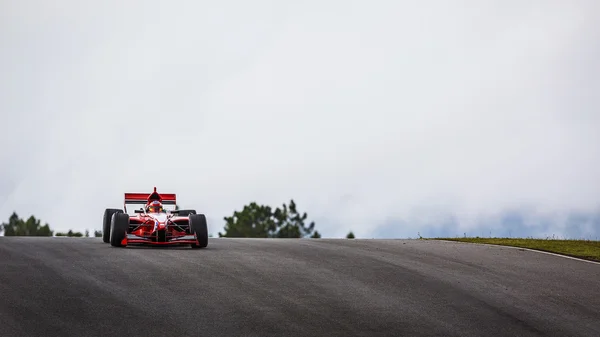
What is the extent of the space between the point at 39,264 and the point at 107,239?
19.4 feet

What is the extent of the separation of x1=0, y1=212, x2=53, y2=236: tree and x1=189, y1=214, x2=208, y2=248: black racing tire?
102438 mm

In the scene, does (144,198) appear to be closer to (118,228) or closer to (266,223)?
(118,228)

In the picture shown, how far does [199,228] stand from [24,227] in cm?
11176

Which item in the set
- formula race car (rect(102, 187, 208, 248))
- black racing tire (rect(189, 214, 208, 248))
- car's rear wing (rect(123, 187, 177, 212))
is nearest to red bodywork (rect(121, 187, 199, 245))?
formula race car (rect(102, 187, 208, 248))

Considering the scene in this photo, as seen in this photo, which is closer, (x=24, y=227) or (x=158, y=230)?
(x=158, y=230)

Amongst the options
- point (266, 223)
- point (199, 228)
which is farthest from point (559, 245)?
point (266, 223)

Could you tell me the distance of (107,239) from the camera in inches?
929

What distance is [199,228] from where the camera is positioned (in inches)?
872

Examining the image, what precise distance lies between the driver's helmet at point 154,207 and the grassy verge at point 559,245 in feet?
36.5

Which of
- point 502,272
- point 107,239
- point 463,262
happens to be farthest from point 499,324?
point 107,239

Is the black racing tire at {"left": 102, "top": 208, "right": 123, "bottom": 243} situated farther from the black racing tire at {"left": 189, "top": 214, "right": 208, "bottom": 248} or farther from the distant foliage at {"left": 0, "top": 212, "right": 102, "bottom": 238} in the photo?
the distant foliage at {"left": 0, "top": 212, "right": 102, "bottom": 238}

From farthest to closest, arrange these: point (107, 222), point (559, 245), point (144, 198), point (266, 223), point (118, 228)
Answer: point (266, 223) → point (559, 245) → point (144, 198) → point (107, 222) → point (118, 228)

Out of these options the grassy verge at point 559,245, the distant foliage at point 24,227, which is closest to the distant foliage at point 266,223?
the distant foliage at point 24,227

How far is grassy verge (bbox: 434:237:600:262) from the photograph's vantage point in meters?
24.3
